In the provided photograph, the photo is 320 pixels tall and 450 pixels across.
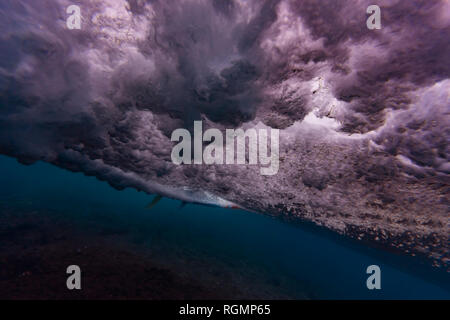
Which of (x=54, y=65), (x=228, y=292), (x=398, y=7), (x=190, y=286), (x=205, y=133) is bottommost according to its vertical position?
(x=228, y=292)

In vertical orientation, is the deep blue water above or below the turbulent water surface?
below

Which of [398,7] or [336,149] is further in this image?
[336,149]

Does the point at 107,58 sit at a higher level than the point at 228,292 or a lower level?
higher

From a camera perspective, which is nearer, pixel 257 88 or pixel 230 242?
pixel 257 88

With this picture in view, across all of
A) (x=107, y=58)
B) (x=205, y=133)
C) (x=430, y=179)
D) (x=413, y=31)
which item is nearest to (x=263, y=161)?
(x=205, y=133)

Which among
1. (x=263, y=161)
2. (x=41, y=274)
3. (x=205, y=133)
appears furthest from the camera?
(x=41, y=274)

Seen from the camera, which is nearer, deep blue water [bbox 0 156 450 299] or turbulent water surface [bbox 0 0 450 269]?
turbulent water surface [bbox 0 0 450 269]

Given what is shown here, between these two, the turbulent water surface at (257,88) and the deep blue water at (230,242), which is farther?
the deep blue water at (230,242)

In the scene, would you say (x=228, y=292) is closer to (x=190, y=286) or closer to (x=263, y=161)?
(x=190, y=286)

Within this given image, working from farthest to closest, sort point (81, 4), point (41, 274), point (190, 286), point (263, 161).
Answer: point (190, 286) < point (41, 274) < point (263, 161) < point (81, 4)

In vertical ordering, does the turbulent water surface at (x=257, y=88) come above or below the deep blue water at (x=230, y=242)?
above

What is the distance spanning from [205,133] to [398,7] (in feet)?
13.4

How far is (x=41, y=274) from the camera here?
265 inches

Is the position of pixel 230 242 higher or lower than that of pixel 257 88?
lower
